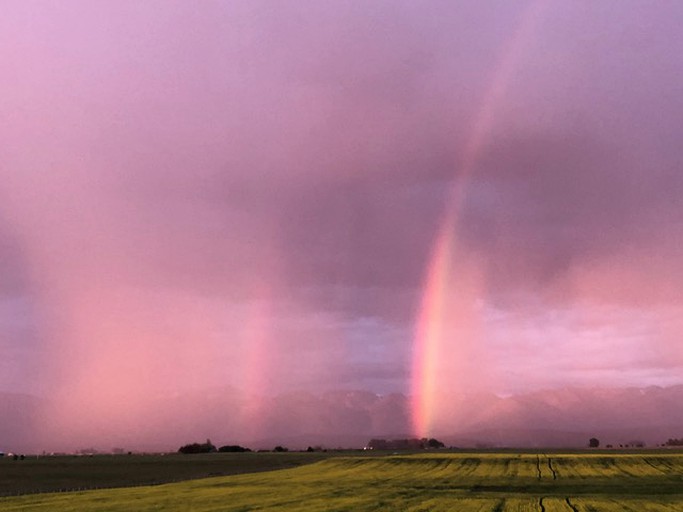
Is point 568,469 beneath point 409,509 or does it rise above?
above

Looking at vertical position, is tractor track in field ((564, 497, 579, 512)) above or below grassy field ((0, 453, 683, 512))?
below

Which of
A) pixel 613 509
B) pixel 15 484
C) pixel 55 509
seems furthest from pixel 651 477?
pixel 15 484

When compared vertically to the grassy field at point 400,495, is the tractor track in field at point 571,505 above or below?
below

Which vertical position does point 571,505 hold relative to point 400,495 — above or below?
below

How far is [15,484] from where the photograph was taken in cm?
9956

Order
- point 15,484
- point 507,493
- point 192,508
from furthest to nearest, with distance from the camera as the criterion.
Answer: point 15,484 < point 507,493 < point 192,508

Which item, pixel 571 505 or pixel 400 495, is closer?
pixel 571 505

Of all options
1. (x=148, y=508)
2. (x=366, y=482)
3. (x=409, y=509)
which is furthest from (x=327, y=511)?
(x=366, y=482)

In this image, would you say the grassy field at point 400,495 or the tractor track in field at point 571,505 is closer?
the tractor track in field at point 571,505

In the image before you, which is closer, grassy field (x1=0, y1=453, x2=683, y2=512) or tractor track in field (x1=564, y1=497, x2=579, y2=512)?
tractor track in field (x1=564, y1=497, x2=579, y2=512)

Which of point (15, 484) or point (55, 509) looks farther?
point (15, 484)

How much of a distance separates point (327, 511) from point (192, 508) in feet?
40.4

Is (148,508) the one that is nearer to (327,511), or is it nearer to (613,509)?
(327,511)

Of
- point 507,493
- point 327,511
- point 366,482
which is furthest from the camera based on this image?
point 366,482
